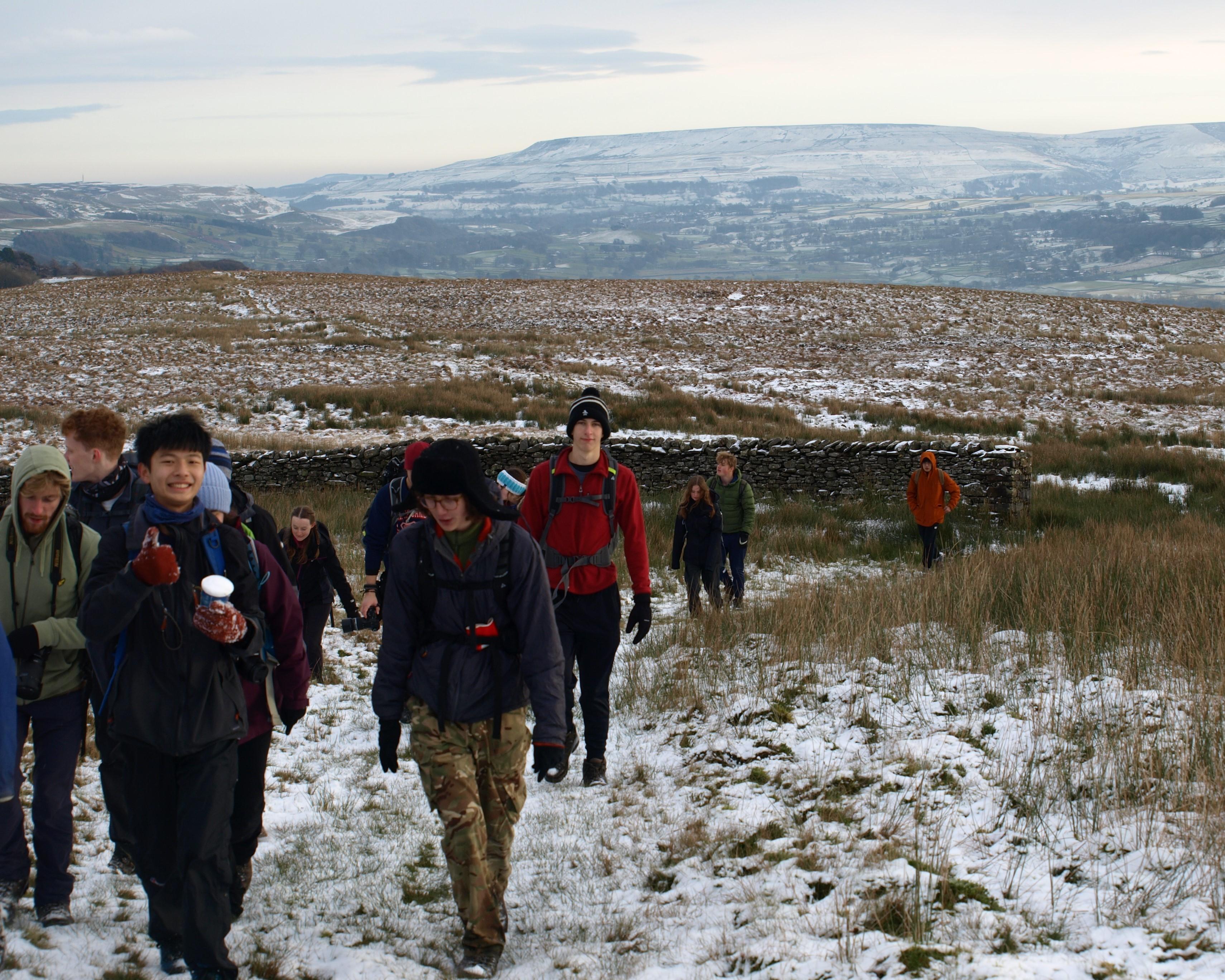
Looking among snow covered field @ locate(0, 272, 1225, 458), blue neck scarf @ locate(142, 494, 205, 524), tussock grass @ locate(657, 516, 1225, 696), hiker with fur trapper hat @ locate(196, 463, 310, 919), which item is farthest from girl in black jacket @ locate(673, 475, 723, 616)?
snow covered field @ locate(0, 272, 1225, 458)

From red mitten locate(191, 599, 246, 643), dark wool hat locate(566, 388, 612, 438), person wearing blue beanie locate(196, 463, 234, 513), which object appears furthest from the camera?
dark wool hat locate(566, 388, 612, 438)

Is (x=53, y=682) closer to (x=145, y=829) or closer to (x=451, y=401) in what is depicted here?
(x=145, y=829)

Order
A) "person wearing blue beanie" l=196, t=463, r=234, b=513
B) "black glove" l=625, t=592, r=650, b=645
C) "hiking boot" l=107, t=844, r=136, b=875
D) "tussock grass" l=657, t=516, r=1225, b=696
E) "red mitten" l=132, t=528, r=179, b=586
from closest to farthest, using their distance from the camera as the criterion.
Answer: "red mitten" l=132, t=528, r=179, b=586, "person wearing blue beanie" l=196, t=463, r=234, b=513, "hiking boot" l=107, t=844, r=136, b=875, "black glove" l=625, t=592, r=650, b=645, "tussock grass" l=657, t=516, r=1225, b=696

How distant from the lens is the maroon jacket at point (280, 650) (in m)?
3.14

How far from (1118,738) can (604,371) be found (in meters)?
26.2

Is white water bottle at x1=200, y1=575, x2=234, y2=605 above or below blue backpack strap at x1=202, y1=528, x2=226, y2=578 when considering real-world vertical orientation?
below

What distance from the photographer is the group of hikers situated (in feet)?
9.56

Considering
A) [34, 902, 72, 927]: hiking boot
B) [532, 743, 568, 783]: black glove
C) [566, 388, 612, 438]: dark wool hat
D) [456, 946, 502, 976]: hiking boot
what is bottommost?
[456, 946, 502, 976]: hiking boot

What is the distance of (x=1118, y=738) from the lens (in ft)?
13.7

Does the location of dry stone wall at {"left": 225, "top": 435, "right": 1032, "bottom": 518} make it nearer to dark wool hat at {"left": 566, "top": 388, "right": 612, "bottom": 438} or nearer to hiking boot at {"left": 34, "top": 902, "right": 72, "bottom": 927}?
dark wool hat at {"left": 566, "top": 388, "right": 612, "bottom": 438}

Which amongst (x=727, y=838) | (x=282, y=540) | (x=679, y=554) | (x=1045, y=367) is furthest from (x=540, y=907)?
(x=1045, y=367)

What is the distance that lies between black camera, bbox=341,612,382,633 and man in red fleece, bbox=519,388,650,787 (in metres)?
1.03

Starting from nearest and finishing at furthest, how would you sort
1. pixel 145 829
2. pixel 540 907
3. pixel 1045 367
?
pixel 145 829 < pixel 540 907 < pixel 1045 367

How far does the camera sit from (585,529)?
4.63m
